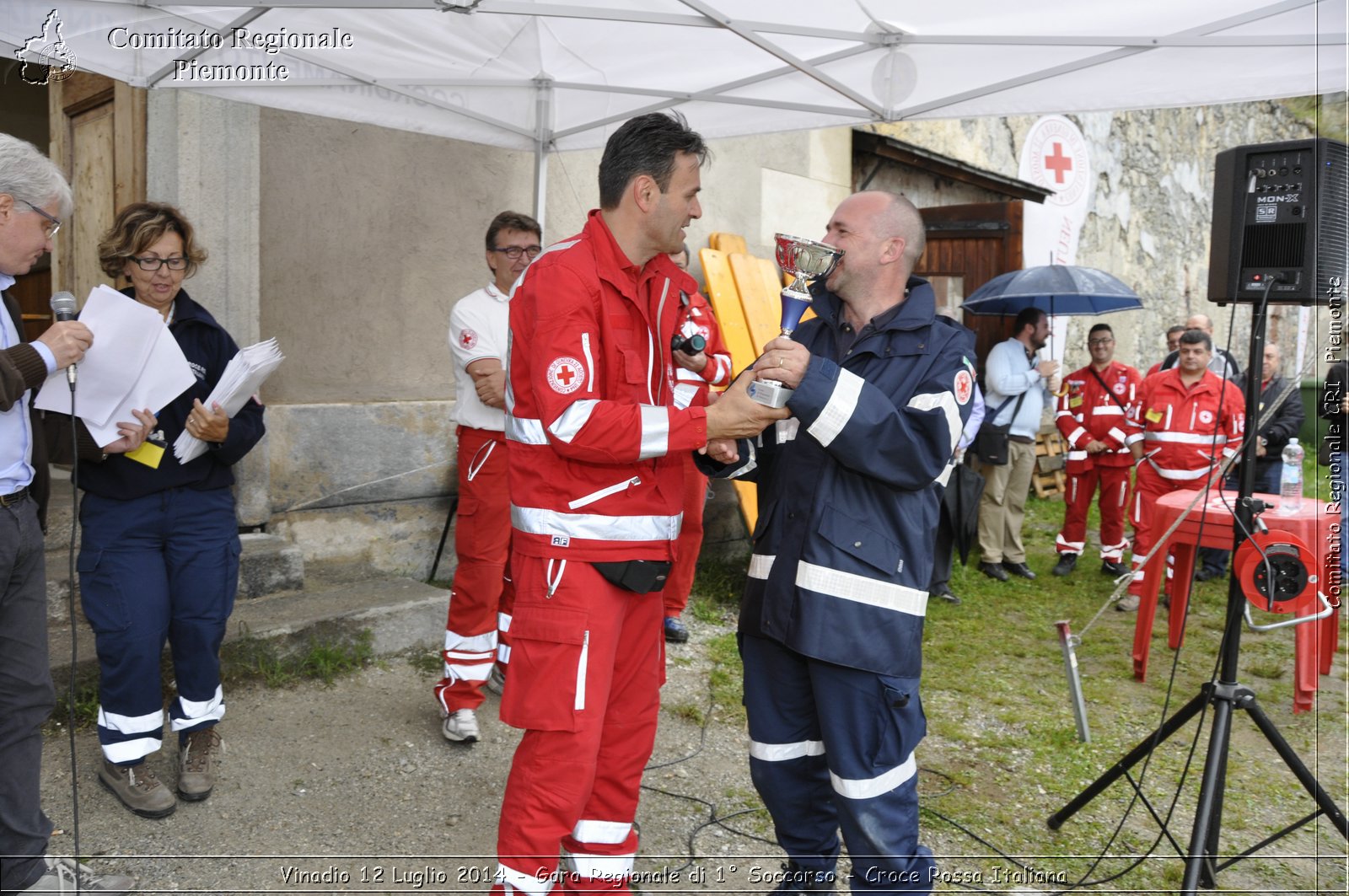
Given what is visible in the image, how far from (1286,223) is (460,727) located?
Result: 141 inches

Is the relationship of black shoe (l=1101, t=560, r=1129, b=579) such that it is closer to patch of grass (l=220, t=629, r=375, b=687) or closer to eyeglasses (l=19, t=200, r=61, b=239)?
patch of grass (l=220, t=629, r=375, b=687)

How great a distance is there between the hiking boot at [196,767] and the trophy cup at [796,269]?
255 centimetres

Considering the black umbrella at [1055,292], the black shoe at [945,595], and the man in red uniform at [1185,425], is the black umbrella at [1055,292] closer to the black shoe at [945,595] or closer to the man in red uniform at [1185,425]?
the man in red uniform at [1185,425]

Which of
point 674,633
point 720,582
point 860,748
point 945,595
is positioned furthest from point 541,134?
point 945,595

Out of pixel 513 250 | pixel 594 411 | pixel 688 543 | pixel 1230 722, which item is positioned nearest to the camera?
pixel 594 411

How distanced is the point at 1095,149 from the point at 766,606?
42.7 ft

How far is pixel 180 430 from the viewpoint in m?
3.47

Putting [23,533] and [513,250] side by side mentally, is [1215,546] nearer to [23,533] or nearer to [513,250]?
[513,250]

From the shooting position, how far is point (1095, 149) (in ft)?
44.9

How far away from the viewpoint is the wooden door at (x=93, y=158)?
497 cm

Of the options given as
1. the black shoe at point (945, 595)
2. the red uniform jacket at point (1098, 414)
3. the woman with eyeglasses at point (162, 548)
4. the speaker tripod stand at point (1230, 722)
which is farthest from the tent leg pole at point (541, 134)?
the red uniform jacket at point (1098, 414)

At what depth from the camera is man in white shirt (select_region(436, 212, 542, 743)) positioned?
14.0 feet

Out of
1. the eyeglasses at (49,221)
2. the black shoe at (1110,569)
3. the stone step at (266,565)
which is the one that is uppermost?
the eyeglasses at (49,221)

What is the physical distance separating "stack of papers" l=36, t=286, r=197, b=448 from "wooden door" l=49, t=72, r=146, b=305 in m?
2.15
